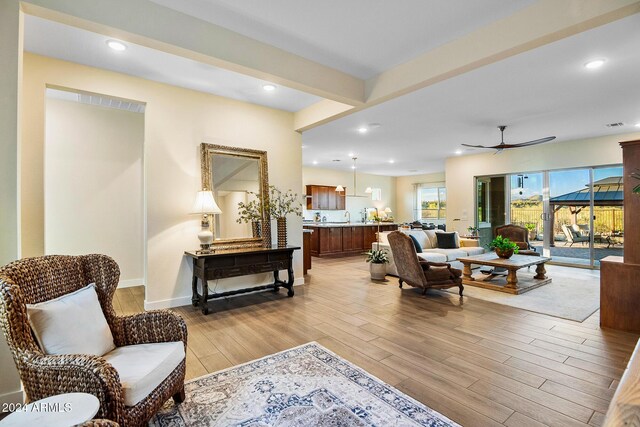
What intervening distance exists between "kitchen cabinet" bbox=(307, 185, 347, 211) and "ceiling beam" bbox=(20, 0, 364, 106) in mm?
6474

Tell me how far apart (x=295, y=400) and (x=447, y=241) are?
5.42 m

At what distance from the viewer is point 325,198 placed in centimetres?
1048

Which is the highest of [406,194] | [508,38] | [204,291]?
[508,38]

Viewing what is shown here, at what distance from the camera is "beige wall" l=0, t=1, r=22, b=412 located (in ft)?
6.58

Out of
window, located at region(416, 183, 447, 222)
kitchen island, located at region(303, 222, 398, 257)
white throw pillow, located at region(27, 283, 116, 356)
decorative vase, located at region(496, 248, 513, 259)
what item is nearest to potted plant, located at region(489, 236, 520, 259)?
decorative vase, located at region(496, 248, 513, 259)

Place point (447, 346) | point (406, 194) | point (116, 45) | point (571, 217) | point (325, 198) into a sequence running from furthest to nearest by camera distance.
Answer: point (406, 194) → point (325, 198) → point (571, 217) → point (116, 45) → point (447, 346)

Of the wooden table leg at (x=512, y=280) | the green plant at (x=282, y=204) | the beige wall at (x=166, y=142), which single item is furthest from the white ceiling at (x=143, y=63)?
the wooden table leg at (x=512, y=280)

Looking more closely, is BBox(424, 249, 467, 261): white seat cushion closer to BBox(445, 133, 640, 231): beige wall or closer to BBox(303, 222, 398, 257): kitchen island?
BBox(445, 133, 640, 231): beige wall

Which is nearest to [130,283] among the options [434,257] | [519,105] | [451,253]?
[434,257]

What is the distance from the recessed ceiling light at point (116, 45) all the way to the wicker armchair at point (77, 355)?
2223 mm

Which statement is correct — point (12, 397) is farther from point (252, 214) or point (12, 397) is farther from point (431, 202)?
point (431, 202)

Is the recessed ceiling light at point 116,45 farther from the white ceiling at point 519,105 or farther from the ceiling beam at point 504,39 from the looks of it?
the white ceiling at point 519,105

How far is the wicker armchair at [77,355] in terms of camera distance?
1420 mm

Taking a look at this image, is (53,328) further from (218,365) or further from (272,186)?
(272,186)
